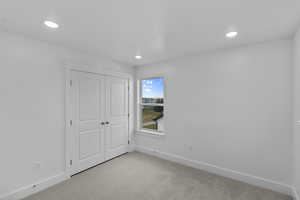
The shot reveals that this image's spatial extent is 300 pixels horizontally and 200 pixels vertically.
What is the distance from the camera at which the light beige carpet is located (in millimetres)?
2182

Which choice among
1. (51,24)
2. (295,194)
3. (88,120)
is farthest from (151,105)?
(295,194)

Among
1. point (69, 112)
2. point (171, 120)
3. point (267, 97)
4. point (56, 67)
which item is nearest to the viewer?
point (267, 97)

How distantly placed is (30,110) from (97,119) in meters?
1.26

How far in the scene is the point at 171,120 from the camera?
3512mm

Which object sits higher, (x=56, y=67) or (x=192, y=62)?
(x=192, y=62)

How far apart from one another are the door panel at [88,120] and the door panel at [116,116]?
0.18m

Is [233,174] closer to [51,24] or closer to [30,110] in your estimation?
A: [30,110]

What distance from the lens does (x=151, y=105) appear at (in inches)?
161

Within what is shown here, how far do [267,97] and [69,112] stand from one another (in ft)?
11.9

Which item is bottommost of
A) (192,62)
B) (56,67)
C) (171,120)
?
(171,120)

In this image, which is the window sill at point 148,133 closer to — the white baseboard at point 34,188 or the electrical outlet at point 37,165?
the white baseboard at point 34,188

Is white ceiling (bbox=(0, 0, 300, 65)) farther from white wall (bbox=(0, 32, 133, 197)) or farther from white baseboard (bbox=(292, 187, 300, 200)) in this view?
white baseboard (bbox=(292, 187, 300, 200))

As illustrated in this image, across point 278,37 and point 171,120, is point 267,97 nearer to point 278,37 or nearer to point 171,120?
point 278,37

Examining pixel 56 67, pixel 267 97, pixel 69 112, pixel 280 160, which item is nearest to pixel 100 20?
pixel 56 67
